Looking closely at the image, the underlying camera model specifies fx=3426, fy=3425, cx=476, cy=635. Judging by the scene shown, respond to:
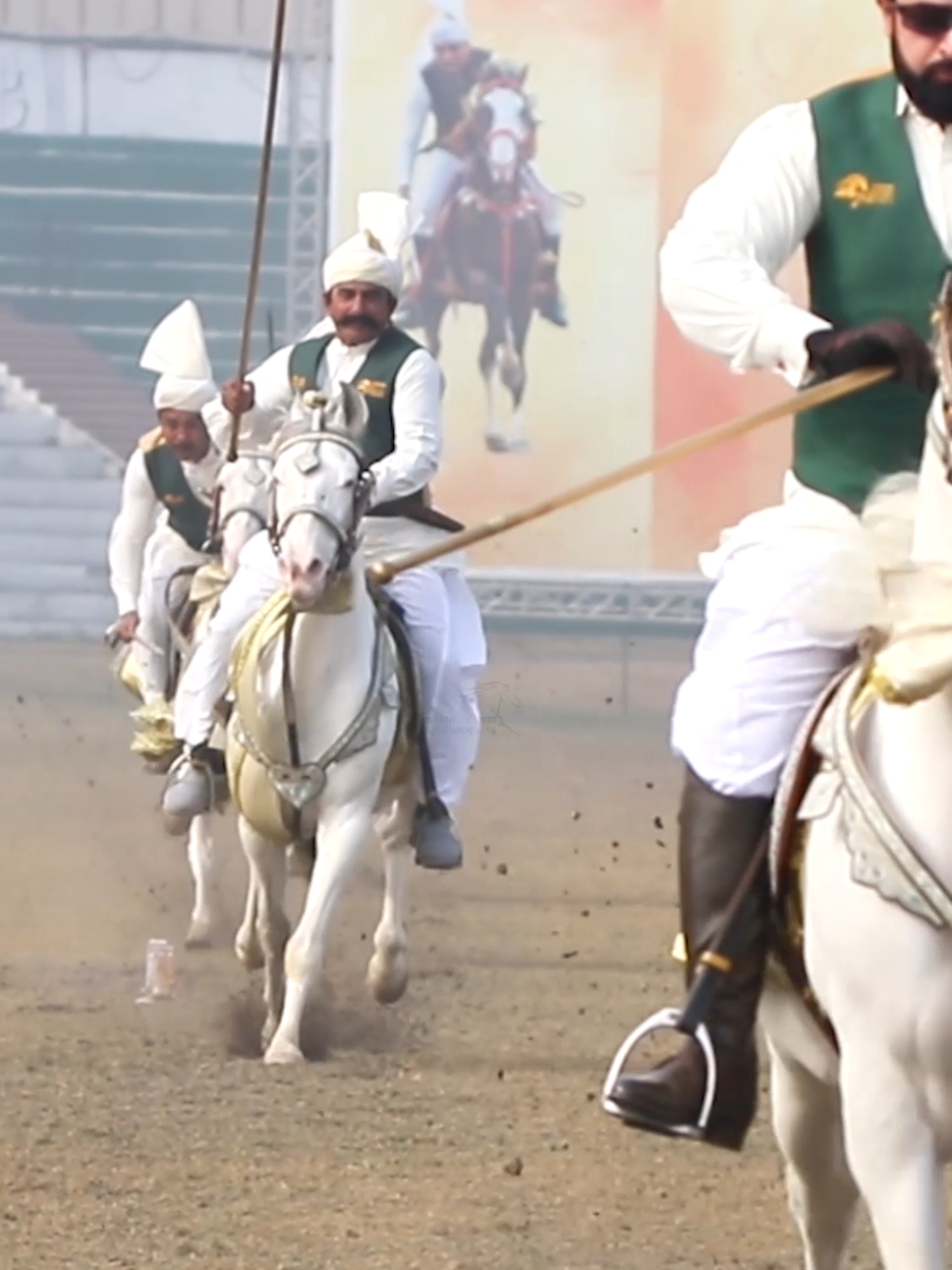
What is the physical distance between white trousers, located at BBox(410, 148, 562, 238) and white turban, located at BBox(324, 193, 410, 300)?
12.4m

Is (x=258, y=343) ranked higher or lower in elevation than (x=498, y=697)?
higher

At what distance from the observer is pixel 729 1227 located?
21.5 feet

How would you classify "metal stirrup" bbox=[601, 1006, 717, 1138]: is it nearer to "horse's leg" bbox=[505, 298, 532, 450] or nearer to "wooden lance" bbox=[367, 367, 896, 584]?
"wooden lance" bbox=[367, 367, 896, 584]

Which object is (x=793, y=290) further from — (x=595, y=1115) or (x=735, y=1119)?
(x=735, y=1119)

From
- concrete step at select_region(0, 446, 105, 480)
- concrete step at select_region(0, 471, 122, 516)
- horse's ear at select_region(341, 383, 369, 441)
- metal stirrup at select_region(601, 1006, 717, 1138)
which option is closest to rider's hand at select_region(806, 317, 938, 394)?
metal stirrup at select_region(601, 1006, 717, 1138)

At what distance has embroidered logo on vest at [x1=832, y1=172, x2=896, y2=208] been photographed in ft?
14.1

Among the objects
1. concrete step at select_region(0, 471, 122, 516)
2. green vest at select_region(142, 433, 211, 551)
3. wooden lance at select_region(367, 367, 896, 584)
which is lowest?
concrete step at select_region(0, 471, 122, 516)

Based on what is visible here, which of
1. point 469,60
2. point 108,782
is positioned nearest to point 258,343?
point 469,60

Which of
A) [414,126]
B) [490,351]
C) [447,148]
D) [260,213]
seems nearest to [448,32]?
[414,126]

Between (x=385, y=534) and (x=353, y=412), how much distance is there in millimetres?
1173

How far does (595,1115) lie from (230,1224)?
58.4 inches

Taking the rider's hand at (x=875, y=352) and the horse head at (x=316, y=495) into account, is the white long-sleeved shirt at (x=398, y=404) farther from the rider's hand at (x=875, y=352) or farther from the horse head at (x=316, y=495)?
the rider's hand at (x=875, y=352)

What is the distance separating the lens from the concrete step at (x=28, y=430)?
2447cm

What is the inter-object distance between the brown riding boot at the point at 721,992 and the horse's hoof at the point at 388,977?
481cm
